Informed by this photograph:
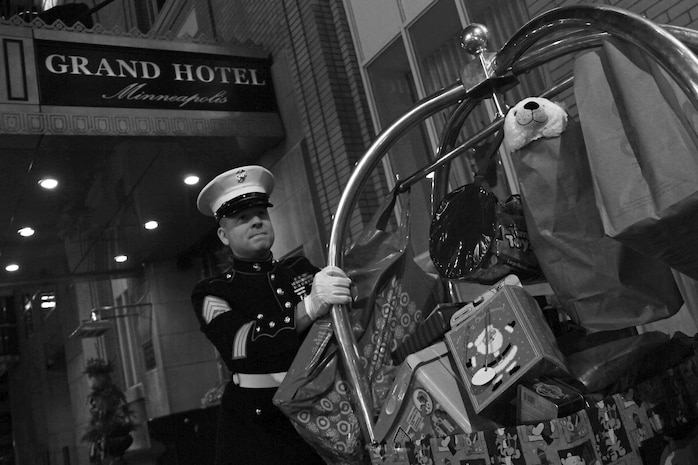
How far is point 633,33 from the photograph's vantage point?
3.21ft

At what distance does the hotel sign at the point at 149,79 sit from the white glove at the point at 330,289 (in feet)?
15.2

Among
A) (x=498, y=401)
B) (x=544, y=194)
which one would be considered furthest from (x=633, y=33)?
(x=498, y=401)

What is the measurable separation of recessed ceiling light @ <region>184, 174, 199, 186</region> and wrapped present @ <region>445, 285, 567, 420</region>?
22.0ft

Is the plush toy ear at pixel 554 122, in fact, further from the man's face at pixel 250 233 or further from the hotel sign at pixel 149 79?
the hotel sign at pixel 149 79

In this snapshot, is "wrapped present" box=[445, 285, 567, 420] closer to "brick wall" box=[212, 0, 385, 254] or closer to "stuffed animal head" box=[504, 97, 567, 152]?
"stuffed animal head" box=[504, 97, 567, 152]

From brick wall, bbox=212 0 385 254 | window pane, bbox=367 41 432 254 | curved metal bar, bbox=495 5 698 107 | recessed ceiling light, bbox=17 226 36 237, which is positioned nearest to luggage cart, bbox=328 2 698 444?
curved metal bar, bbox=495 5 698 107

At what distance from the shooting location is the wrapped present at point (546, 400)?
3.59ft

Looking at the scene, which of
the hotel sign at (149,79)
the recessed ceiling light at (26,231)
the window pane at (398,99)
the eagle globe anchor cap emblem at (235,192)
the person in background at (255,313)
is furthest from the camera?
the recessed ceiling light at (26,231)

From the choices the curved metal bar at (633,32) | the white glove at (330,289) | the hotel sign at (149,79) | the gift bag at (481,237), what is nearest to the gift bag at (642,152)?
the curved metal bar at (633,32)

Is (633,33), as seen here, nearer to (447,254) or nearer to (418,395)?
(447,254)

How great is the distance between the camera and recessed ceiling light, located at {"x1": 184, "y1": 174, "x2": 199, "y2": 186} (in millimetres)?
7624

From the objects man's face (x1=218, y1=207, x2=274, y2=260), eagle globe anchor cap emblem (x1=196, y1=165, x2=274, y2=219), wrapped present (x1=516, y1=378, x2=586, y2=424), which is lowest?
wrapped present (x1=516, y1=378, x2=586, y2=424)

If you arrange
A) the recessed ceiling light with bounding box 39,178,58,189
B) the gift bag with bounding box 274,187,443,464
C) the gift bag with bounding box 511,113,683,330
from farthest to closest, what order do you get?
the recessed ceiling light with bounding box 39,178,58,189, the gift bag with bounding box 274,187,443,464, the gift bag with bounding box 511,113,683,330

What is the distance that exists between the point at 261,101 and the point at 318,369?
5340mm
